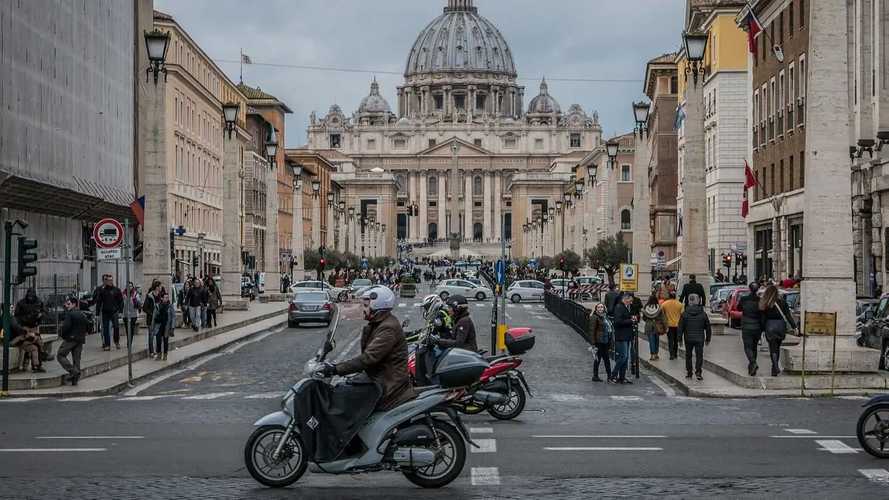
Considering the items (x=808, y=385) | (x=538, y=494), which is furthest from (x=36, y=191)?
(x=538, y=494)

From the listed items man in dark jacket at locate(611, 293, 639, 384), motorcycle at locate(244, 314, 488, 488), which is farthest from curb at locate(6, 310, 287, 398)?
motorcycle at locate(244, 314, 488, 488)

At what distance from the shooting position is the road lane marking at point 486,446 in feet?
50.2

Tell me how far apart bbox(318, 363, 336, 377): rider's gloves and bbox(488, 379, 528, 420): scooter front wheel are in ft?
22.0

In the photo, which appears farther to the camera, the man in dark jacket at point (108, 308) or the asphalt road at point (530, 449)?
the man in dark jacket at point (108, 308)

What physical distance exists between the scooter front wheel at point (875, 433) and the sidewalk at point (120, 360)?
41.9 ft

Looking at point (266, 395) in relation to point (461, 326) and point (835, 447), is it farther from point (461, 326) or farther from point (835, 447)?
point (835, 447)

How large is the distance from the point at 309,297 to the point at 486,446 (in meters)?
34.0

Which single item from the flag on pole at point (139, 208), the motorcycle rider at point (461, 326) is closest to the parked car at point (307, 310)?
the flag on pole at point (139, 208)

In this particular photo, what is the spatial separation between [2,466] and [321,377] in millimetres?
3531

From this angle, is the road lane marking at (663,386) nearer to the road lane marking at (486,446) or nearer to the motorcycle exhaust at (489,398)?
the motorcycle exhaust at (489,398)

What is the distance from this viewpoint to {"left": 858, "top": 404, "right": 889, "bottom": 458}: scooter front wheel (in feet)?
46.8

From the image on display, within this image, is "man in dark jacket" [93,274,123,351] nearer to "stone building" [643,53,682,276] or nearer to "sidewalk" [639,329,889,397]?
"sidewalk" [639,329,889,397]

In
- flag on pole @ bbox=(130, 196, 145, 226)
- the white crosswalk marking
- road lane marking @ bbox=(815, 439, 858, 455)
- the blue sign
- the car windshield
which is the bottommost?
the white crosswalk marking

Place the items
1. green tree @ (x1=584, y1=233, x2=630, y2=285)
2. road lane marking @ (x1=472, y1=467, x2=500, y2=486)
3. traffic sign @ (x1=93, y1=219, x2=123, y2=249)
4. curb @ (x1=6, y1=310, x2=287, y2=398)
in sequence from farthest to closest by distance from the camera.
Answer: green tree @ (x1=584, y1=233, x2=630, y2=285) → traffic sign @ (x1=93, y1=219, x2=123, y2=249) → curb @ (x1=6, y1=310, x2=287, y2=398) → road lane marking @ (x1=472, y1=467, x2=500, y2=486)
